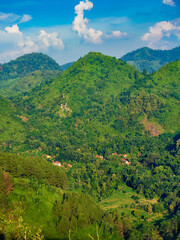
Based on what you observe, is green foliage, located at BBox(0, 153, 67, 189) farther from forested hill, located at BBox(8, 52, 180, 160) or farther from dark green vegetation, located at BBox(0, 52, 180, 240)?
forested hill, located at BBox(8, 52, 180, 160)

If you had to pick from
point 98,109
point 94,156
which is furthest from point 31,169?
point 98,109

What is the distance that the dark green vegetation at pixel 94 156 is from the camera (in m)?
38.3

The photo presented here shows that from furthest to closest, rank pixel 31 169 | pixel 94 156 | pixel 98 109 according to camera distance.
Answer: pixel 98 109 < pixel 94 156 < pixel 31 169

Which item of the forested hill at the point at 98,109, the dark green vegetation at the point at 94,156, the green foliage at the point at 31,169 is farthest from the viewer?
the forested hill at the point at 98,109

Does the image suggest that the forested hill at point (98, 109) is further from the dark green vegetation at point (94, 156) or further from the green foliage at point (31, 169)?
the green foliage at point (31, 169)

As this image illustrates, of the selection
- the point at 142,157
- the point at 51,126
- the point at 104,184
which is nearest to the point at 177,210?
the point at 104,184

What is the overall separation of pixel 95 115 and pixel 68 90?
21.0 meters

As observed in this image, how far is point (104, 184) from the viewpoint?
6481cm

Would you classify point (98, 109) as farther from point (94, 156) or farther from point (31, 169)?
point (31, 169)

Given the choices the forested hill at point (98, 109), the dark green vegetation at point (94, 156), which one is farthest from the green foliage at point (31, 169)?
the forested hill at point (98, 109)

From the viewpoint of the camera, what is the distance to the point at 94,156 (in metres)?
83.1

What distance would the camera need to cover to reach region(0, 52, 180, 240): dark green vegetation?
3828 centimetres

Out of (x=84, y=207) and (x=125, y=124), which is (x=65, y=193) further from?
(x=125, y=124)

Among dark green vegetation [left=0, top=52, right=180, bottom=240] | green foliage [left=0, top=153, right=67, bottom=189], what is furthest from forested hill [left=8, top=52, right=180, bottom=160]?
green foliage [left=0, top=153, right=67, bottom=189]
